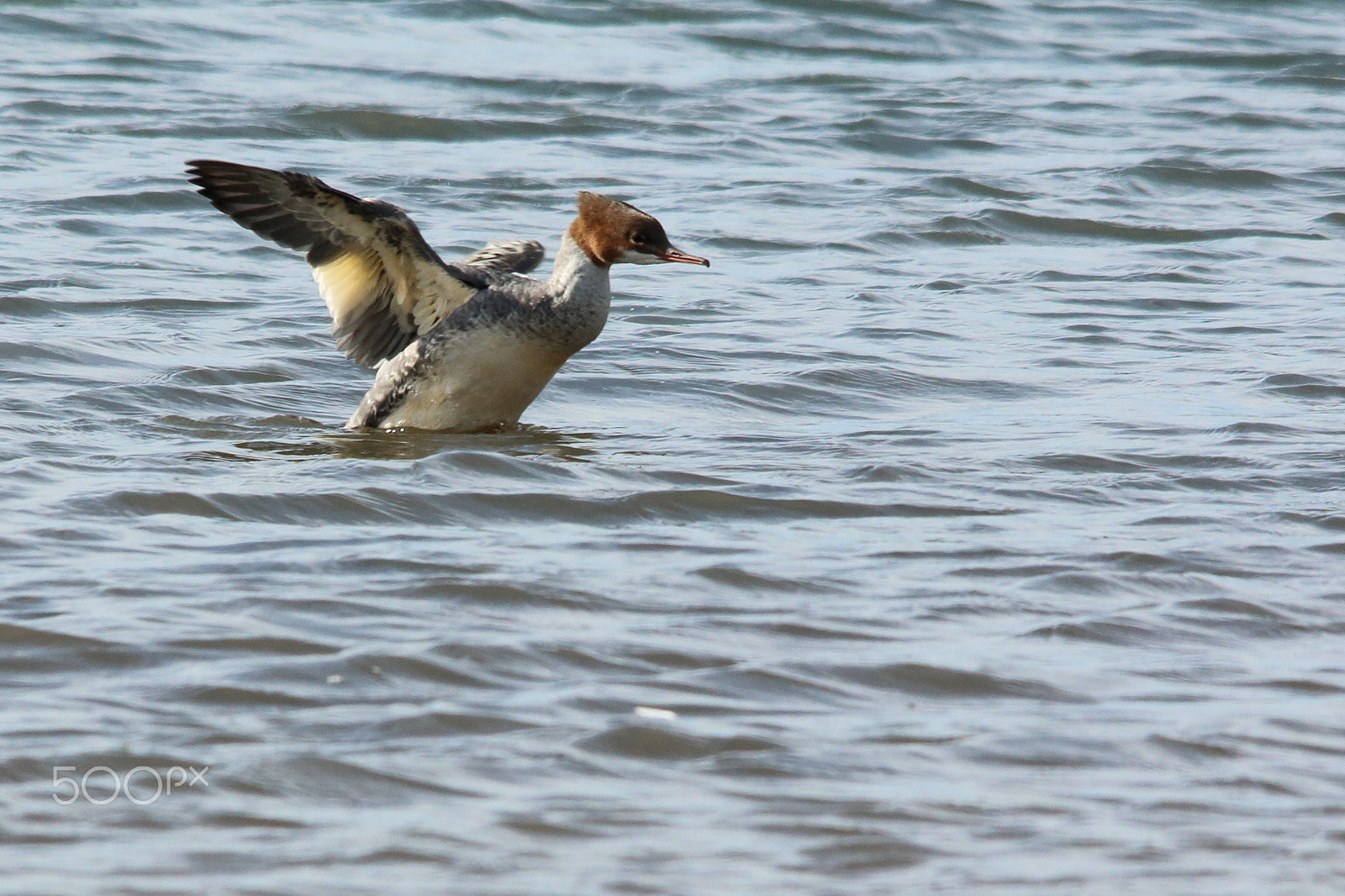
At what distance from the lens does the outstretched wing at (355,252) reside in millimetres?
7078

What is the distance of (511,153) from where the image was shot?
13445mm

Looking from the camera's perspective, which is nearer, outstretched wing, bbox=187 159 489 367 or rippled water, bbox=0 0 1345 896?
rippled water, bbox=0 0 1345 896

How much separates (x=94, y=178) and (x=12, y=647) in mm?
7785

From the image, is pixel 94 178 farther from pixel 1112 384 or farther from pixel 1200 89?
pixel 1200 89

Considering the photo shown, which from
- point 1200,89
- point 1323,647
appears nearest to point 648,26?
point 1200,89

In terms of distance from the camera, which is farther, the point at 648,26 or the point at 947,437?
the point at 648,26

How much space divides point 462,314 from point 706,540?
2.25m

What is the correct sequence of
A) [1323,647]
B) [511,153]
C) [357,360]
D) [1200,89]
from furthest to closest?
1. [1200,89]
2. [511,153]
3. [357,360]
4. [1323,647]

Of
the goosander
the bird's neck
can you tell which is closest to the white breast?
the goosander

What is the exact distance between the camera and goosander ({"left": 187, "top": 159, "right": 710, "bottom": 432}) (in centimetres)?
753

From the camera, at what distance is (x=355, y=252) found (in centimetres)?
746

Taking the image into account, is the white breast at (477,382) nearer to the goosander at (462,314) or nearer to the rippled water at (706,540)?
the goosander at (462,314)

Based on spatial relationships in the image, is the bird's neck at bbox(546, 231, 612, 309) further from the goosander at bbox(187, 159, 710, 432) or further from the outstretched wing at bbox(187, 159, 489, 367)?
the outstretched wing at bbox(187, 159, 489, 367)

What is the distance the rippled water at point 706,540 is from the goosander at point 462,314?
262 millimetres
